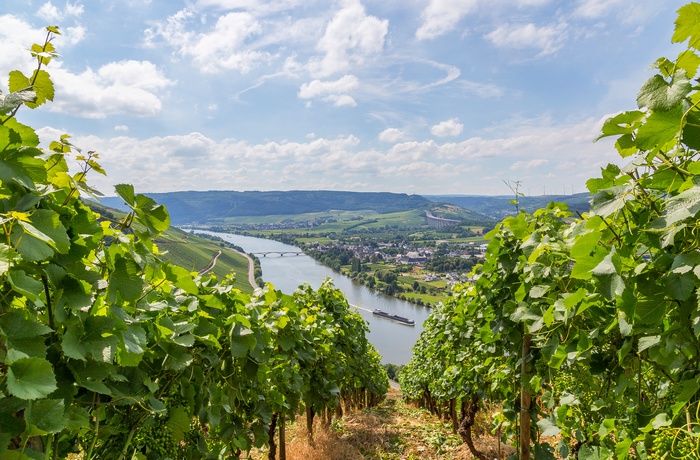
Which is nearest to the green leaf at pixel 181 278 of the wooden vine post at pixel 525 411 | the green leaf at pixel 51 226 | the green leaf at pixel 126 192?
the green leaf at pixel 126 192

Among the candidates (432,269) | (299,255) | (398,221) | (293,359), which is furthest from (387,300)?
(398,221)

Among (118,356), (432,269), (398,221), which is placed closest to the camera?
(118,356)

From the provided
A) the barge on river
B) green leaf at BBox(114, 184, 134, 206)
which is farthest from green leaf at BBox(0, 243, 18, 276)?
the barge on river

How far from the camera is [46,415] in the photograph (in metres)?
1.00

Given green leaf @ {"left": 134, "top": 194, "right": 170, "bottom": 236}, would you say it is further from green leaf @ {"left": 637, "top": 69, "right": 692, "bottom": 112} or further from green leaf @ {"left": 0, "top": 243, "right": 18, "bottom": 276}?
green leaf @ {"left": 637, "top": 69, "right": 692, "bottom": 112}

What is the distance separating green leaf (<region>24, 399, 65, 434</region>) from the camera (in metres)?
0.98

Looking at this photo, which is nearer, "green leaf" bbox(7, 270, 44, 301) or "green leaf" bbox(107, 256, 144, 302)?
"green leaf" bbox(7, 270, 44, 301)

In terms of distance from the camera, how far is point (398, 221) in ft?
613

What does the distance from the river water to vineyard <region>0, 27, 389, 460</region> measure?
24762 mm

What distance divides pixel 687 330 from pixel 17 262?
2.20m

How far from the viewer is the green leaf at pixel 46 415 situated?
0.98 metres

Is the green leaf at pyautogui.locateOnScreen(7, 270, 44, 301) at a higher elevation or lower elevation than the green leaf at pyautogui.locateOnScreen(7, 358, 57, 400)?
higher

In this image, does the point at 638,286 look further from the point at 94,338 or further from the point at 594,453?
the point at 94,338

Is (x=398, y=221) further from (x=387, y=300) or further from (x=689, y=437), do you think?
(x=689, y=437)
